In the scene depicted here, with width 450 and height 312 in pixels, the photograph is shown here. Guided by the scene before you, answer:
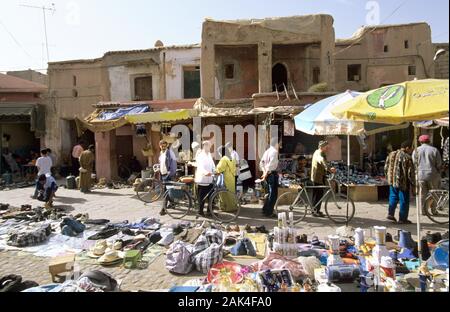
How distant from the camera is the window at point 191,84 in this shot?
19.4 meters

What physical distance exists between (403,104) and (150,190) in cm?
895

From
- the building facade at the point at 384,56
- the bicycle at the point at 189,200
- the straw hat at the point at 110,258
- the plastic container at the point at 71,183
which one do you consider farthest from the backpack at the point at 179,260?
the building facade at the point at 384,56

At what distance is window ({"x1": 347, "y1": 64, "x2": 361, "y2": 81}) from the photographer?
20.5 m

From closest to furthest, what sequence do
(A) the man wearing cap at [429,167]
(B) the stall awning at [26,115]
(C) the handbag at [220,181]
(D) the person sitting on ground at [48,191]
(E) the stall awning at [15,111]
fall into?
1. (A) the man wearing cap at [429,167]
2. (C) the handbag at [220,181]
3. (D) the person sitting on ground at [48,191]
4. (E) the stall awning at [15,111]
5. (B) the stall awning at [26,115]

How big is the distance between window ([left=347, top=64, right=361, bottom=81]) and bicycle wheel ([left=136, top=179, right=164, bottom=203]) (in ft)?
48.0

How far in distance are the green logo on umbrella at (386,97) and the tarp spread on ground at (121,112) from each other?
11.9 metres

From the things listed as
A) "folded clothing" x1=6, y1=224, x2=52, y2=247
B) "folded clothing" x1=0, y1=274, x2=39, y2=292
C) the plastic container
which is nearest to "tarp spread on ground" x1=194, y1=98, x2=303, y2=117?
the plastic container

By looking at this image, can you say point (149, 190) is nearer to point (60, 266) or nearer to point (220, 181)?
point (220, 181)

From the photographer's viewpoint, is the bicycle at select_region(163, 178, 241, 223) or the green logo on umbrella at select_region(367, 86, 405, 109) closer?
the green logo on umbrella at select_region(367, 86, 405, 109)

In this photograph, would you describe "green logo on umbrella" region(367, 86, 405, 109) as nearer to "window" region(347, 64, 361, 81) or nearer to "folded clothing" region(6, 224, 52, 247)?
"folded clothing" region(6, 224, 52, 247)

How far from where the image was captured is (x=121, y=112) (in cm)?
1589

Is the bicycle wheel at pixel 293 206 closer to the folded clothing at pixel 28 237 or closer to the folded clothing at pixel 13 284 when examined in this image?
the folded clothing at pixel 28 237

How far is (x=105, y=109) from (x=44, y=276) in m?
12.1
